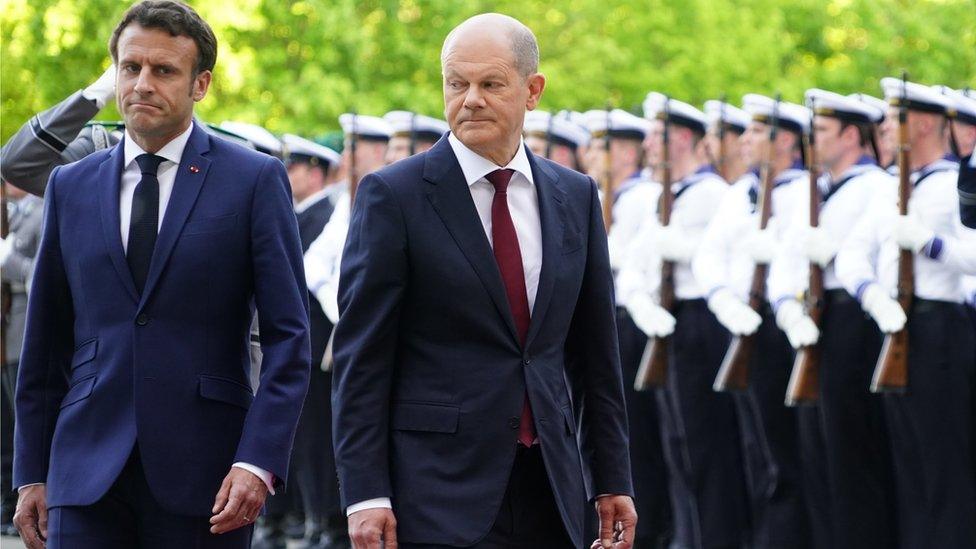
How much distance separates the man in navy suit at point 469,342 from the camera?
163 inches

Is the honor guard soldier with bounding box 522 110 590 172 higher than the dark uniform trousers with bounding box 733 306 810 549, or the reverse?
the honor guard soldier with bounding box 522 110 590 172

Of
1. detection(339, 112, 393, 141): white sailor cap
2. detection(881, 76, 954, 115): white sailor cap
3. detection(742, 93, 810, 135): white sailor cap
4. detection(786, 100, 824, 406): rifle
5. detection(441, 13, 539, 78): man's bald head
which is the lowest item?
detection(786, 100, 824, 406): rifle

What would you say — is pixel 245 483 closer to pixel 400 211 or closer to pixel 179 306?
pixel 179 306

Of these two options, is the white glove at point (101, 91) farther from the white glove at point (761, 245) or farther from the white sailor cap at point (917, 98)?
the white glove at point (761, 245)

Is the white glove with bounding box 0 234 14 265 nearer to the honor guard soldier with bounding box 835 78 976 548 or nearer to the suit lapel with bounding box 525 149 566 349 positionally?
the honor guard soldier with bounding box 835 78 976 548

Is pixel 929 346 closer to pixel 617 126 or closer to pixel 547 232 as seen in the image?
pixel 617 126

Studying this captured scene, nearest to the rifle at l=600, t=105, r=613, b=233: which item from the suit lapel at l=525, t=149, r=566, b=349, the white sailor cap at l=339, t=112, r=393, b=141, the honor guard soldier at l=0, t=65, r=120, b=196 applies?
the white sailor cap at l=339, t=112, r=393, b=141

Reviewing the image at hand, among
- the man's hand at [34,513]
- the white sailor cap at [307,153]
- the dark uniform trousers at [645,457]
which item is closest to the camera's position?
the man's hand at [34,513]

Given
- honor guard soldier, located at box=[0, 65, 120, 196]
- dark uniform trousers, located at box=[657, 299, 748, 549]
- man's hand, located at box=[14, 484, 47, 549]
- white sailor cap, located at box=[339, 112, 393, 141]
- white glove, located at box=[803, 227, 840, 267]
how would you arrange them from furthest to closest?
white sailor cap, located at box=[339, 112, 393, 141] < dark uniform trousers, located at box=[657, 299, 748, 549] < white glove, located at box=[803, 227, 840, 267] < honor guard soldier, located at box=[0, 65, 120, 196] < man's hand, located at box=[14, 484, 47, 549]

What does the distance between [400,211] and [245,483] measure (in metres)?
0.75

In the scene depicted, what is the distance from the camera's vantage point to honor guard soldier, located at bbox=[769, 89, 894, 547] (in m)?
8.35

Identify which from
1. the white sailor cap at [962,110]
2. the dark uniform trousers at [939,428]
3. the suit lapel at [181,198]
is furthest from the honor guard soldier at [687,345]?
the suit lapel at [181,198]

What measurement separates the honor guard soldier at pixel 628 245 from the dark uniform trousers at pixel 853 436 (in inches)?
58.3

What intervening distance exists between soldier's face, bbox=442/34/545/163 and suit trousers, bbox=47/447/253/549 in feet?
3.71
